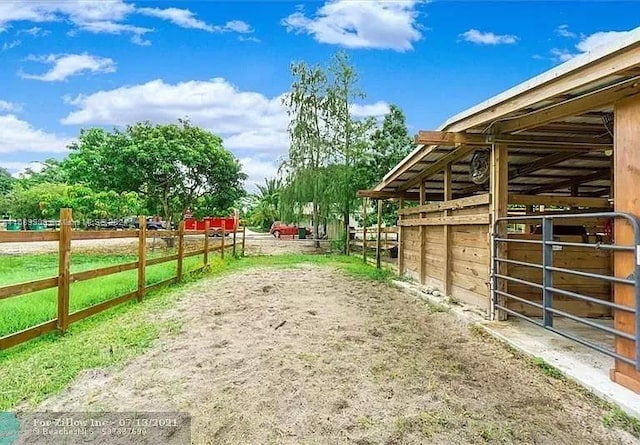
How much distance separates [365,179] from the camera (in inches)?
620

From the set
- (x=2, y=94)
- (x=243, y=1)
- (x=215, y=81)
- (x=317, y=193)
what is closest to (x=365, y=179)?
(x=317, y=193)

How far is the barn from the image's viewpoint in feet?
9.25

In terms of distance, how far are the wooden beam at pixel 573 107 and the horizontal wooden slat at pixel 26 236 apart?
4858mm

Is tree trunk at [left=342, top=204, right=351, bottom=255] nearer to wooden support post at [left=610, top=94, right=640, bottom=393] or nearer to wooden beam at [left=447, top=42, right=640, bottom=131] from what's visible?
wooden beam at [left=447, top=42, right=640, bottom=131]

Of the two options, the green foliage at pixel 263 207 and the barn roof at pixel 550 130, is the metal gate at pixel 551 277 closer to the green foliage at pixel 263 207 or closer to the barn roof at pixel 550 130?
the barn roof at pixel 550 130

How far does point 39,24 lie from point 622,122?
14864 millimetres

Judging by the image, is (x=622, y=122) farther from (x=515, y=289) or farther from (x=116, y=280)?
(x=116, y=280)

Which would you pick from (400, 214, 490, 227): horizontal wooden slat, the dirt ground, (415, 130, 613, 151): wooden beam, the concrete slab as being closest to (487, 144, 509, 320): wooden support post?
(415, 130, 613, 151): wooden beam

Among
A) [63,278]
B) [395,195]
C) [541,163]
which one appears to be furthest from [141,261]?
[395,195]

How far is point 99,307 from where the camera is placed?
4.91 metres

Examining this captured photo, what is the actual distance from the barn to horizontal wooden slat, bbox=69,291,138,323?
4311mm

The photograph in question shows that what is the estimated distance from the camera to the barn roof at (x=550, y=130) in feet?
9.33

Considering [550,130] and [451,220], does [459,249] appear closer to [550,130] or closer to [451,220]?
[451,220]

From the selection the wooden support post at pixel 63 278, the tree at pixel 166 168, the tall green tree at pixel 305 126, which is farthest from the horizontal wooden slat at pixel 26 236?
the tree at pixel 166 168
